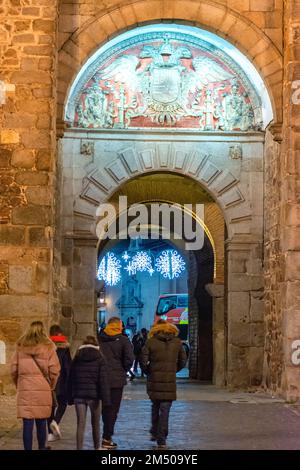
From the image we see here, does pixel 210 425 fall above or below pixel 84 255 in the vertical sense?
below

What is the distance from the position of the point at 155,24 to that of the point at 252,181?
10.3 feet

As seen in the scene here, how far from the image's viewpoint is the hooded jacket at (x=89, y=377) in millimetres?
8719

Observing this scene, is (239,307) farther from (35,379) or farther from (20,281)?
(35,379)

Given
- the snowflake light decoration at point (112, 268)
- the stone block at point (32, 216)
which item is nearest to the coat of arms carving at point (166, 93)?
the stone block at point (32, 216)

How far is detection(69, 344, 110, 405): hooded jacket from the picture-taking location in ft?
28.6

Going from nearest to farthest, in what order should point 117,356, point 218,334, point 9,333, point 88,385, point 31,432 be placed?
point 31,432
point 88,385
point 117,356
point 9,333
point 218,334

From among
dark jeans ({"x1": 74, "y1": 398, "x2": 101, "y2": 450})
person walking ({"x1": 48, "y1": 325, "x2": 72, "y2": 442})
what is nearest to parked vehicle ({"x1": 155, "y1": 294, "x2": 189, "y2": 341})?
person walking ({"x1": 48, "y1": 325, "x2": 72, "y2": 442})

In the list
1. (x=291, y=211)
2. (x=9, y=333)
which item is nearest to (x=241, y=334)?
(x=291, y=211)

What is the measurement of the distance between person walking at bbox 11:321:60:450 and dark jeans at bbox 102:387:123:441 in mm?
931

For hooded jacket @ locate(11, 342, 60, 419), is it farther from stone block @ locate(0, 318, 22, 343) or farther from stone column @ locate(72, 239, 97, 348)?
stone column @ locate(72, 239, 97, 348)

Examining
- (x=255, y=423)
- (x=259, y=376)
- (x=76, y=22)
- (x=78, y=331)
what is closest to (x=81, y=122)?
(x=76, y=22)

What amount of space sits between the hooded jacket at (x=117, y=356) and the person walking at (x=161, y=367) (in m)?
0.17

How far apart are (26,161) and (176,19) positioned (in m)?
3.52

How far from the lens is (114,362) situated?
9398mm
